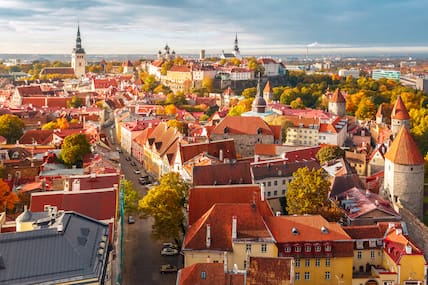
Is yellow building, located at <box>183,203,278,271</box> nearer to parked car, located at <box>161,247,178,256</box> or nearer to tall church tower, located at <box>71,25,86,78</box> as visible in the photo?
parked car, located at <box>161,247,178,256</box>

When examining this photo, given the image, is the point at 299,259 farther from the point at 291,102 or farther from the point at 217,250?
the point at 291,102

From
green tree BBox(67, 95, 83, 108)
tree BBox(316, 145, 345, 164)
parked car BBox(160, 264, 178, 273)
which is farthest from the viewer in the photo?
green tree BBox(67, 95, 83, 108)

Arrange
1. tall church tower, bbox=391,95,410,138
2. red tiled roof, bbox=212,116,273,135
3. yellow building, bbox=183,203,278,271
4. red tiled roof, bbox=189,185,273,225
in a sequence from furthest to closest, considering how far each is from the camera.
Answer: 1. tall church tower, bbox=391,95,410,138
2. red tiled roof, bbox=212,116,273,135
3. red tiled roof, bbox=189,185,273,225
4. yellow building, bbox=183,203,278,271

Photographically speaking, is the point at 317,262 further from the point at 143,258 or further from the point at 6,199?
the point at 6,199

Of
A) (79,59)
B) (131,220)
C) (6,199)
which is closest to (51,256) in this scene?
(6,199)

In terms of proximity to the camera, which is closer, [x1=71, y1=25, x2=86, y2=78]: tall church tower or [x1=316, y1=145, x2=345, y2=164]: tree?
[x1=316, y1=145, x2=345, y2=164]: tree

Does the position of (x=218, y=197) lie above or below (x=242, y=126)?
below

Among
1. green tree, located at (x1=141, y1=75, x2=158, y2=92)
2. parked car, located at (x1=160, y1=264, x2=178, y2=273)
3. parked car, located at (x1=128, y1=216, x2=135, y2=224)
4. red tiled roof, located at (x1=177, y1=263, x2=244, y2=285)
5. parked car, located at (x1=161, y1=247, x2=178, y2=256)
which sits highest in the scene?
green tree, located at (x1=141, y1=75, x2=158, y2=92)

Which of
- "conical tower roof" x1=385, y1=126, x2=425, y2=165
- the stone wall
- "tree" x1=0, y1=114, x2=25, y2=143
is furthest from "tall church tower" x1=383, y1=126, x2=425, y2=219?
"tree" x1=0, y1=114, x2=25, y2=143
